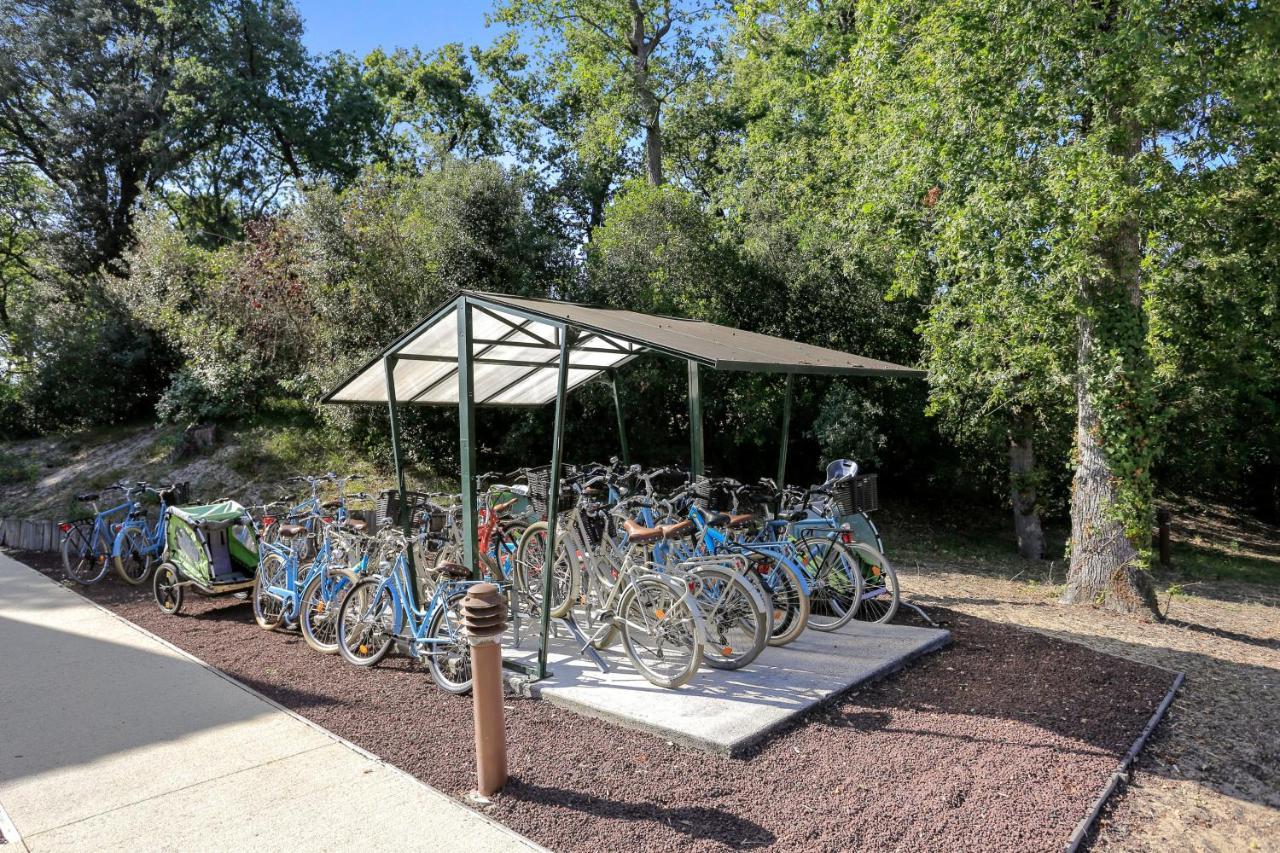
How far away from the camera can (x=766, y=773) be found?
3.19 metres

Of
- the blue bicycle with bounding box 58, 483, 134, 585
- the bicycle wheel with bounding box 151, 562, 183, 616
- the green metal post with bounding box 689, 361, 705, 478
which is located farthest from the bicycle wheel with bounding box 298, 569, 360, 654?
the blue bicycle with bounding box 58, 483, 134, 585

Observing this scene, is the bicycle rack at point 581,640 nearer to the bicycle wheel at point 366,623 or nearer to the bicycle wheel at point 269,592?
the bicycle wheel at point 366,623

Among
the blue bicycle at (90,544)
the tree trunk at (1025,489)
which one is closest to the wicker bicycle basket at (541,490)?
the blue bicycle at (90,544)

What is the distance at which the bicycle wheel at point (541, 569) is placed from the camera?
516cm

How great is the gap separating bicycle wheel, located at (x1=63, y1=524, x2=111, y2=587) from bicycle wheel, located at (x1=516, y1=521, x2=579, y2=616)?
15.8ft

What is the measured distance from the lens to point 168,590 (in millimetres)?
6320

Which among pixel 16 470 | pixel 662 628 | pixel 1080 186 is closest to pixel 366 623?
pixel 662 628

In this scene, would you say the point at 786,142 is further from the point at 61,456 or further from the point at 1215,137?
the point at 61,456

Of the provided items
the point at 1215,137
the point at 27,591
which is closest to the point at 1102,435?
the point at 1215,137

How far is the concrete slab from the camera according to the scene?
3.55 metres

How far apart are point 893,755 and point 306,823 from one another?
7.89 feet

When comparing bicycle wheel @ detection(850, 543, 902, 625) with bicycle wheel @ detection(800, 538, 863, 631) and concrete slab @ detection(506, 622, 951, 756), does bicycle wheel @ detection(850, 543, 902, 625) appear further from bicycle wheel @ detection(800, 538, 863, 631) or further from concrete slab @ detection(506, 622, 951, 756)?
concrete slab @ detection(506, 622, 951, 756)

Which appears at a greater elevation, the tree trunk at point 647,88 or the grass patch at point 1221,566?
the tree trunk at point 647,88

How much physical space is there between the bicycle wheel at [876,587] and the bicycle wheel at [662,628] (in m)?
1.62
